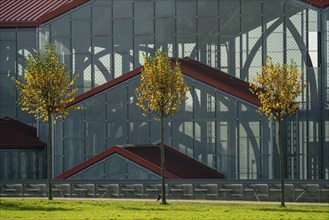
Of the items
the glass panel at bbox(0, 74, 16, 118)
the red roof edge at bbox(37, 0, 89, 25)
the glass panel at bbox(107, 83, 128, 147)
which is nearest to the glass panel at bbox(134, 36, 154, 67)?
the red roof edge at bbox(37, 0, 89, 25)

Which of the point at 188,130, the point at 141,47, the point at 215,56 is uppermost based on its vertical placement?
the point at 141,47

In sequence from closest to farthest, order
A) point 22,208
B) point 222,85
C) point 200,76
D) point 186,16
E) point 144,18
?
point 22,208, point 222,85, point 200,76, point 186,16, point 144,18

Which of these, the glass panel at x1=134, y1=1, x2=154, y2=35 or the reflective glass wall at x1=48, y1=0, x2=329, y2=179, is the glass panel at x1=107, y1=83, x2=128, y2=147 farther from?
the glass panel at x1=134, y1=1, x2=154, y2=35

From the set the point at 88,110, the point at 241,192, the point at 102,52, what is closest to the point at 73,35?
the point at 102,52

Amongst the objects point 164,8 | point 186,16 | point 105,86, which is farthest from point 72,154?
point 186,16

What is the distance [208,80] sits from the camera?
90.2 meters

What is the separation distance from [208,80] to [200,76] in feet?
2.21

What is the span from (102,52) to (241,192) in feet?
81.6

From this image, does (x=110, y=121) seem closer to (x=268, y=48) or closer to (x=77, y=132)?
(x=77, y=132)

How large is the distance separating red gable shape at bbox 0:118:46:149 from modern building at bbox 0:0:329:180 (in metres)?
0.50

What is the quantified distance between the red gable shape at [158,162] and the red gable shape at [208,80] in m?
5.13

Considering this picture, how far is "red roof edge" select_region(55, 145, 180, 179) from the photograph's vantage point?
85562 mm

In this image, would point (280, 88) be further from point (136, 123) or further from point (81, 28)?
point (81, 28)

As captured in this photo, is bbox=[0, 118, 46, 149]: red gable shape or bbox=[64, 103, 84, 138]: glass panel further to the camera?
bbox=[0, 118, 46, 149]: red gable shape
